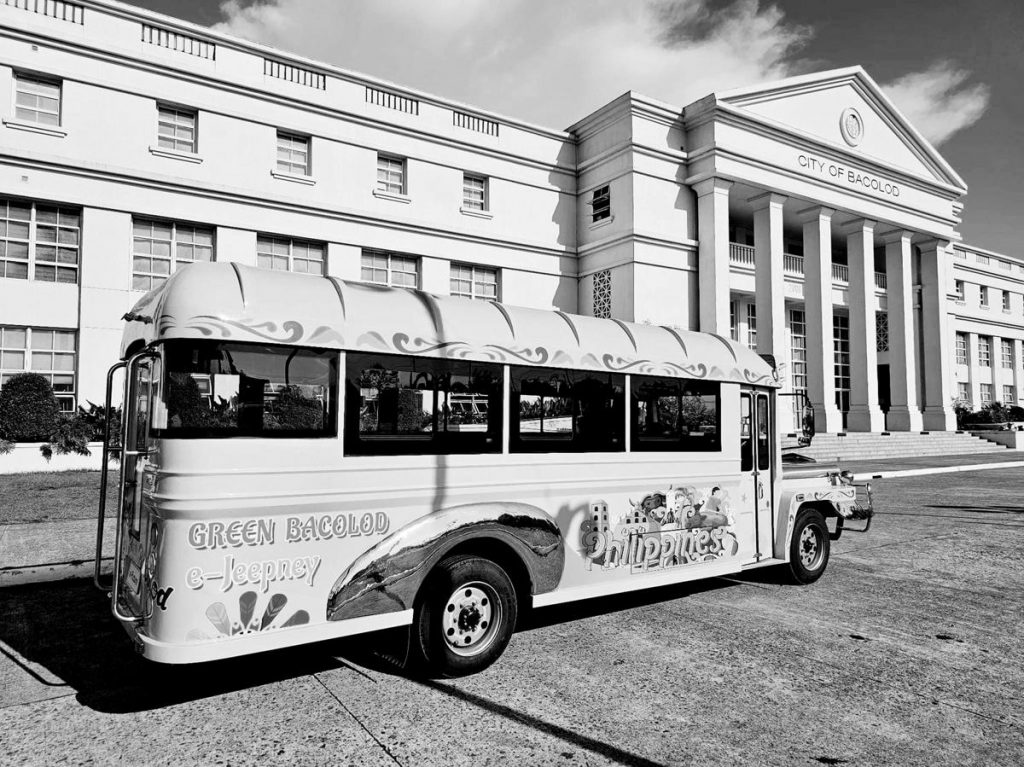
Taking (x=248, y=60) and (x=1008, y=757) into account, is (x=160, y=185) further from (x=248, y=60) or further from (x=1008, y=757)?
(x=1008, y=757)

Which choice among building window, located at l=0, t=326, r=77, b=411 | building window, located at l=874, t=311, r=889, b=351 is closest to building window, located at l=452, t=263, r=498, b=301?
building window, located at l=0, t=326, r=77, b=411

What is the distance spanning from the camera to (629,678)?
4754 millimetres

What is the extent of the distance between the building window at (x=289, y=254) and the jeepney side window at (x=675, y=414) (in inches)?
706

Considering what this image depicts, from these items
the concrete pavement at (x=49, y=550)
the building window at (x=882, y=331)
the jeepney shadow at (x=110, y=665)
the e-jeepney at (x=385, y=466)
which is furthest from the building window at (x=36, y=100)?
the building window at (x=882, y=331)

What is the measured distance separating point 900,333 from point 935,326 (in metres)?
3.72

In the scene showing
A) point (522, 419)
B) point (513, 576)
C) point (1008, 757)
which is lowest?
point (1008, 757)

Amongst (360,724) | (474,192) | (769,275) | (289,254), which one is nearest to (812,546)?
(360,724)

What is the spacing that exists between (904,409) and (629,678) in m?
34.8

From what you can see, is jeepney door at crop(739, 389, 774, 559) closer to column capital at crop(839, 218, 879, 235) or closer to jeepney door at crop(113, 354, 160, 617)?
jeepney door at crop(113, 354, 160, 617)

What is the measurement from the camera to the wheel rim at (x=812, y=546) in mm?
7508

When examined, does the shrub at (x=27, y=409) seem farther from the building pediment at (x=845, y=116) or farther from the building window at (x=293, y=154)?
the building pediment at (x=845, y=116)

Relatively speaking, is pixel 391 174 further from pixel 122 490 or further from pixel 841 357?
pixel 841 357

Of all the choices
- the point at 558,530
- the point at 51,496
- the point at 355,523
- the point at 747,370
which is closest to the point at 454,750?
the point at 355,523

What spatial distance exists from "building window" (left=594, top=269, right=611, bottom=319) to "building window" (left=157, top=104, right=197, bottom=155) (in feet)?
50.7
